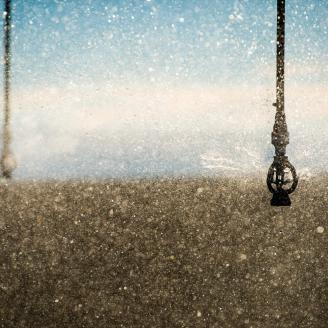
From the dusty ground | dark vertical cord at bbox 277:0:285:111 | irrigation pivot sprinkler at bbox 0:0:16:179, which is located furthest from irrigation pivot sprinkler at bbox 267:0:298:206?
irrigation pivot sprinkler at bbox 0:0:16:179

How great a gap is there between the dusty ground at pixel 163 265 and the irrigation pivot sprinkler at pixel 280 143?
516 millimetres

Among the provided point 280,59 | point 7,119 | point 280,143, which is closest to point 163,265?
point 280,143

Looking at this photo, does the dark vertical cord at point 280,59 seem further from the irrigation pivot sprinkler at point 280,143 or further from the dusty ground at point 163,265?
the dusty ground at point 163,265

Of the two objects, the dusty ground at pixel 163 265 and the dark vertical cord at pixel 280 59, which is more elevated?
the dark vertical cord at pixel 280 59

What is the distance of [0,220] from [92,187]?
13.5 feet

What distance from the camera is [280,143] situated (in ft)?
21.0

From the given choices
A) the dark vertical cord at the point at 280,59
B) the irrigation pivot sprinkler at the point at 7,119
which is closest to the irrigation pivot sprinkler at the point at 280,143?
the dark vertical cord at the point at 280,59

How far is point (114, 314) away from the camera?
3.82m

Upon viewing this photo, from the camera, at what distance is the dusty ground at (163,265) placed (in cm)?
382

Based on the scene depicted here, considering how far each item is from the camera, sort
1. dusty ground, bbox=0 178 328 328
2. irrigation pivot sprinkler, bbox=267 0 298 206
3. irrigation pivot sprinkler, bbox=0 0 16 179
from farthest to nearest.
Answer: irrigation pivot sprinkler, bbox=0 0 16 179, irrigation pivot sprinkler, bbox=267 0 298 206, dusty ground, bbox=0 178 328 328

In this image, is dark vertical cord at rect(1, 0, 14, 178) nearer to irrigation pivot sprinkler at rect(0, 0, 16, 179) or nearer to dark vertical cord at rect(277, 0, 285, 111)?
irrigation pivot sprinkler at rect(0, 0, 16, 179)

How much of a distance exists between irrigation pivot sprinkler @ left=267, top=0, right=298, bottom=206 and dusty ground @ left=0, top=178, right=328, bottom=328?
516 mm

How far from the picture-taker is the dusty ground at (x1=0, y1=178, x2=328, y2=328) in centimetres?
382

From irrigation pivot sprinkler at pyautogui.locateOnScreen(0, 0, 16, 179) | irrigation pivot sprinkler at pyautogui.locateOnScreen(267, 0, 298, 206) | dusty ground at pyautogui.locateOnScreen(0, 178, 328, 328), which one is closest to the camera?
dusty ground at pyautogui.locateOnScreen(0, 178, 328, 328)
